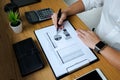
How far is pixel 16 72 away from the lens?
2.54 ft

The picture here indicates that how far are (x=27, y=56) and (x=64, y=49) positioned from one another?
0.18 meters

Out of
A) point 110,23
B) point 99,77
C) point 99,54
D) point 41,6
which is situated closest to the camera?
point 99,77

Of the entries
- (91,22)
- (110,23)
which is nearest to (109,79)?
(110,23)

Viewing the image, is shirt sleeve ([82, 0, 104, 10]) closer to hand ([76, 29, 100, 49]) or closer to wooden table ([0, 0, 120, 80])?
wooden table ([0, 0, 120, 80])

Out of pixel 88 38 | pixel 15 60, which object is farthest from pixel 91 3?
pixel 15 60

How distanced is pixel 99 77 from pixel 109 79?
0.05 metres

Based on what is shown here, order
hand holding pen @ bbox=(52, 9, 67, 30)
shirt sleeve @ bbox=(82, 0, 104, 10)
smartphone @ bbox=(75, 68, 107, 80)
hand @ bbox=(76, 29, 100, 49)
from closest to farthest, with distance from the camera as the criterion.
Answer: smartphone @ bbox=(75, 68, 107, 80) → hand @ bbox=(76, 29, 100, 49) → hand holding pen @ bbox=(52, 9, 67, 30) → shirt sleeve @ bbox=(82, 0, 104, 10)

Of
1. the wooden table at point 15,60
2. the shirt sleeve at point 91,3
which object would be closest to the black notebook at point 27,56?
the wooden table at point 15,60

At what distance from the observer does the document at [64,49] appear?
0.77 m

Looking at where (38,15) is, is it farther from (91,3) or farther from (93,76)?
(93,76)

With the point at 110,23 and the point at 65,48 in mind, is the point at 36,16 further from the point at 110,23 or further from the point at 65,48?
the point at 110,23

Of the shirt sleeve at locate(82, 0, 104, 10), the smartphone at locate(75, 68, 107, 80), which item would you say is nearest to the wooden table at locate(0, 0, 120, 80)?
the smartphone at locate(75, 68, 107, 80)

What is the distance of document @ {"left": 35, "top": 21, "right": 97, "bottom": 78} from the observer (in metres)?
0.77

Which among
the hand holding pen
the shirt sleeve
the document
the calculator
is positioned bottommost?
the document
